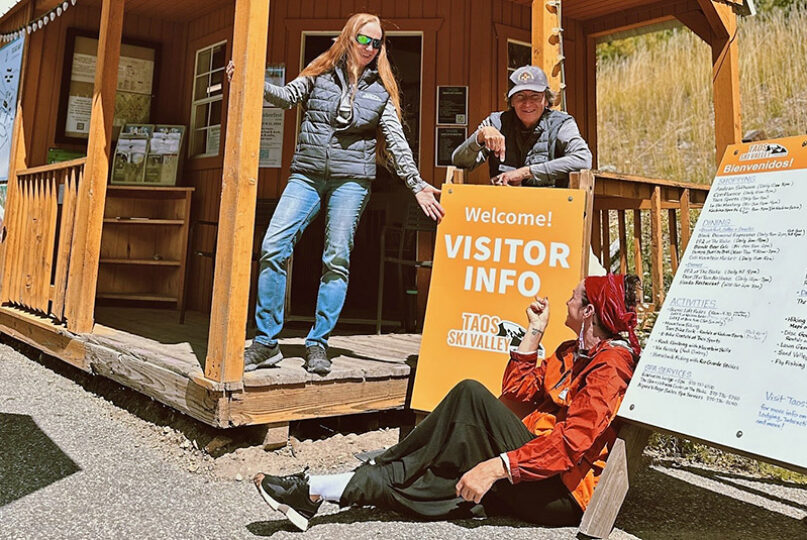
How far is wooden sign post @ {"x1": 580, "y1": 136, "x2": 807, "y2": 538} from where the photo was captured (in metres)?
1.92

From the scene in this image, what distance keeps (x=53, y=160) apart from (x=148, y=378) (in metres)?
4.08

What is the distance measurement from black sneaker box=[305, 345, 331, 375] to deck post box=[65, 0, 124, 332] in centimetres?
186

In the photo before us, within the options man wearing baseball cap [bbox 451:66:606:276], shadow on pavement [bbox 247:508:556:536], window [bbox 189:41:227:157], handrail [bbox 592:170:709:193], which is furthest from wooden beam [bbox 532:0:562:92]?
window [bbox 189:41:227:157]

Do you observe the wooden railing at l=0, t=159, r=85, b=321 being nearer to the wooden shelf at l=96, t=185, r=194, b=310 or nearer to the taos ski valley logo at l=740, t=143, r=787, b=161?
the wooden shelf at l=96, t=185, r=194, b=310

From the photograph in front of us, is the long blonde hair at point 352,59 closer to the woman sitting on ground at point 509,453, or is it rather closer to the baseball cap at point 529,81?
the baseball cap at point 529,81

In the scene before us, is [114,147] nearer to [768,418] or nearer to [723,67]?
[723,67]

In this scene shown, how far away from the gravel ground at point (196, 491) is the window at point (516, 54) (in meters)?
3.90

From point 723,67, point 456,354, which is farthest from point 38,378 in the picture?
point 723,67

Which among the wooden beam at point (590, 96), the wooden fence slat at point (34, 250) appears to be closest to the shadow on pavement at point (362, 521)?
the wooden fence slat at point (34, 250)

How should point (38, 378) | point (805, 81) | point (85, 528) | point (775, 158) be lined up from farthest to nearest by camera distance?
point (805, 81), point (38, 378), point (775, 158), point (85, 528)

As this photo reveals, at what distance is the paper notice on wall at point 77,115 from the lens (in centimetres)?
654

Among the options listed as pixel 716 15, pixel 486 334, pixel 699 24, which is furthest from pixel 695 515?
pixel 699 24

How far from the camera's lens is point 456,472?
7.59 ft

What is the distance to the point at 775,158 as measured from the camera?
7.86 ft
